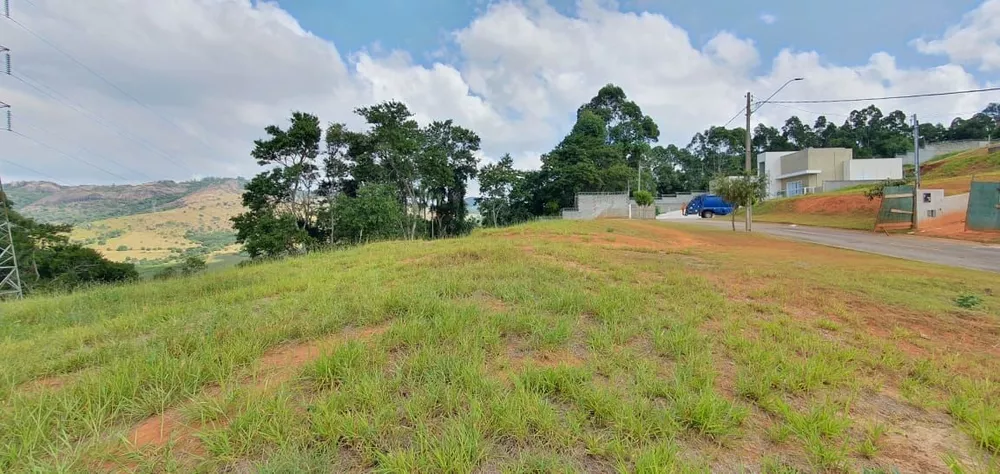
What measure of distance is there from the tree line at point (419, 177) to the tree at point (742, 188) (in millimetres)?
1112

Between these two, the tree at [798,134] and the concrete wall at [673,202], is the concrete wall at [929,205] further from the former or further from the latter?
the tree at [798,134]

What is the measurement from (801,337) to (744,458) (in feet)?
6.94

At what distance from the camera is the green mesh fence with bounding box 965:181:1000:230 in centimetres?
1534

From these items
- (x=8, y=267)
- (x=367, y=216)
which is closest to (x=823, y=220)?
(x=367, y=216)

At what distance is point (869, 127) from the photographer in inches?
2398

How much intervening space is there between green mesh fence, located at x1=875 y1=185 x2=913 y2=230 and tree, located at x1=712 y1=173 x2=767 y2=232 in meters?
6.42

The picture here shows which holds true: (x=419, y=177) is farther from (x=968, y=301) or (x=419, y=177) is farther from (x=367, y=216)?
(x=968, y=301)

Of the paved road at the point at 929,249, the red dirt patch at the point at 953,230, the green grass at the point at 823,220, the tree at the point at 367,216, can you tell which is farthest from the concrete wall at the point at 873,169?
the tree at the point at 367,216

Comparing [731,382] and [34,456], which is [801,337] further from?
[34,456]

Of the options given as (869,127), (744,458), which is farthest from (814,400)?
(869,127)

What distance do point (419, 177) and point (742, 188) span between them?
21.8 metres

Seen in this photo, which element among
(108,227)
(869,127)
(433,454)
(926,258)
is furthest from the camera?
(869,127)

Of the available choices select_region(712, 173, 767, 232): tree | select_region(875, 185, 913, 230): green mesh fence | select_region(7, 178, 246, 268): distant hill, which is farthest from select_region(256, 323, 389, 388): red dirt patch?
select_region(7, 178, 246, 268): distant hill

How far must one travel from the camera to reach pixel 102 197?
44.7m
